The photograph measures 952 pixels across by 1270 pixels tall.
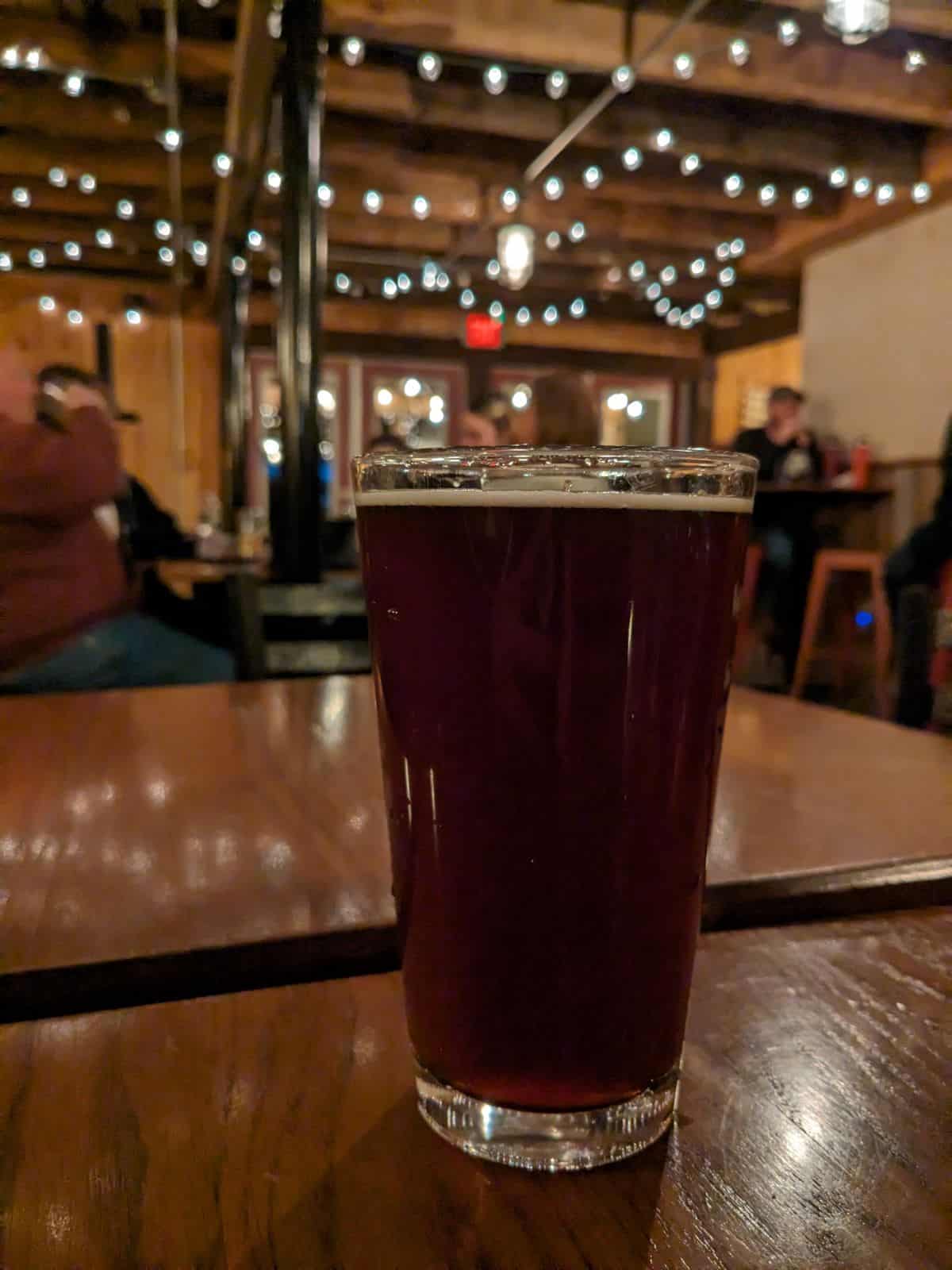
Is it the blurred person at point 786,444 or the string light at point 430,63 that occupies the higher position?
the string light at point 430,63

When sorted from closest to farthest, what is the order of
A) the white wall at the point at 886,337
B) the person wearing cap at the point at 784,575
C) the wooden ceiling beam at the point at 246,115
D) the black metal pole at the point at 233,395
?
the wooden ceiling beam at the point at 246,115
the person wearing cap at the point at 784,575
the white wall at the point at 886,337
the black metal pole at the point at 233,395

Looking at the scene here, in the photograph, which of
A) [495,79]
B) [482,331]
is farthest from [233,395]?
[495,79]

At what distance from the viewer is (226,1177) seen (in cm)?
30

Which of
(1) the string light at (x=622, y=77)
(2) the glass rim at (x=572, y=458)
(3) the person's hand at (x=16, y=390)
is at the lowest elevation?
(2) the glass rim at (x=572, y=458)

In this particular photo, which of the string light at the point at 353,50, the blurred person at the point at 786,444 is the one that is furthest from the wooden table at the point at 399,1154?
the blurred person at the point at 786,444

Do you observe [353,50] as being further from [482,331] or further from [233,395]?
[482,331]

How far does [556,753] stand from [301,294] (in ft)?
11.5

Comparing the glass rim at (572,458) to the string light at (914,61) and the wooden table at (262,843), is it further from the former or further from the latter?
the string light at (914,61)

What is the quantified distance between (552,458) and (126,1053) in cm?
28

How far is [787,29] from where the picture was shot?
401 cm

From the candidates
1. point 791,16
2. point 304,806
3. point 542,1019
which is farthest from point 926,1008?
point 791,16

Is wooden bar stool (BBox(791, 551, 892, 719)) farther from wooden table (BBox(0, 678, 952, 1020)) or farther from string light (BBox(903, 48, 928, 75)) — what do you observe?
wooden table (BBox(0, 678, 952, 1020))

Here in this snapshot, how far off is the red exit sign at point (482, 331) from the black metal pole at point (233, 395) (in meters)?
2.12

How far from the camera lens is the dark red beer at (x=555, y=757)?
32 cm
